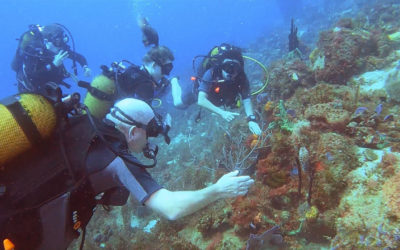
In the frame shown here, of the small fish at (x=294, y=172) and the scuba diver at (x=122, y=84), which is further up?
the scuba diver at (x=122, y=84)

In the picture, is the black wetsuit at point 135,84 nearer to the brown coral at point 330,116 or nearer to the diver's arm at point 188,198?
the brown coral at point 330,116

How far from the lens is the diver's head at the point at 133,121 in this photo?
2771 mm

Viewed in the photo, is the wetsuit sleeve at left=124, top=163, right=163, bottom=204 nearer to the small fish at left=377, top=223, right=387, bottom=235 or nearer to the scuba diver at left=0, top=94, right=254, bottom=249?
the scuba diver at left=0, top=94, right=254, bottom=249

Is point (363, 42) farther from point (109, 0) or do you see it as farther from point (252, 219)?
point (109, 0)

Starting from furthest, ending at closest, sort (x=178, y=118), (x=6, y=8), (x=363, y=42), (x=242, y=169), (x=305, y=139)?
(x=6, y=8) → (x=178, y=118) → (x=363, y=42) → (x=242, y=169) → (x=305, y=139)

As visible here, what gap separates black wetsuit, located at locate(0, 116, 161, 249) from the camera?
77.2 inches

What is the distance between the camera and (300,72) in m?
8.14

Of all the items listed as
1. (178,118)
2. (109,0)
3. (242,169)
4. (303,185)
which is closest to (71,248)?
(242,169)

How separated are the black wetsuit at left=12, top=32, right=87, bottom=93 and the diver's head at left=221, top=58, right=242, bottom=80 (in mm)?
5508

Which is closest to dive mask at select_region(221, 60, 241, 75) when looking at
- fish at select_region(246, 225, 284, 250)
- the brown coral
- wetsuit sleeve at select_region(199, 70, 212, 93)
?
wetsuit sleeve at select_region(199, 70, 212, 93)

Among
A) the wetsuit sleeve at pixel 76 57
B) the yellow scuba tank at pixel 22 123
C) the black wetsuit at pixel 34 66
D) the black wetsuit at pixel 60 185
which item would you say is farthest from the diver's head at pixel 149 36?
the yellow scuba tank at pixel 22 123

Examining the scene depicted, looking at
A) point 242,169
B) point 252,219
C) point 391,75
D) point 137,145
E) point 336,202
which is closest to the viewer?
point 137,145

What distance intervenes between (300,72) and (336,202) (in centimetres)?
537

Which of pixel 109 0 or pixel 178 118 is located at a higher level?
pixel 109 0
